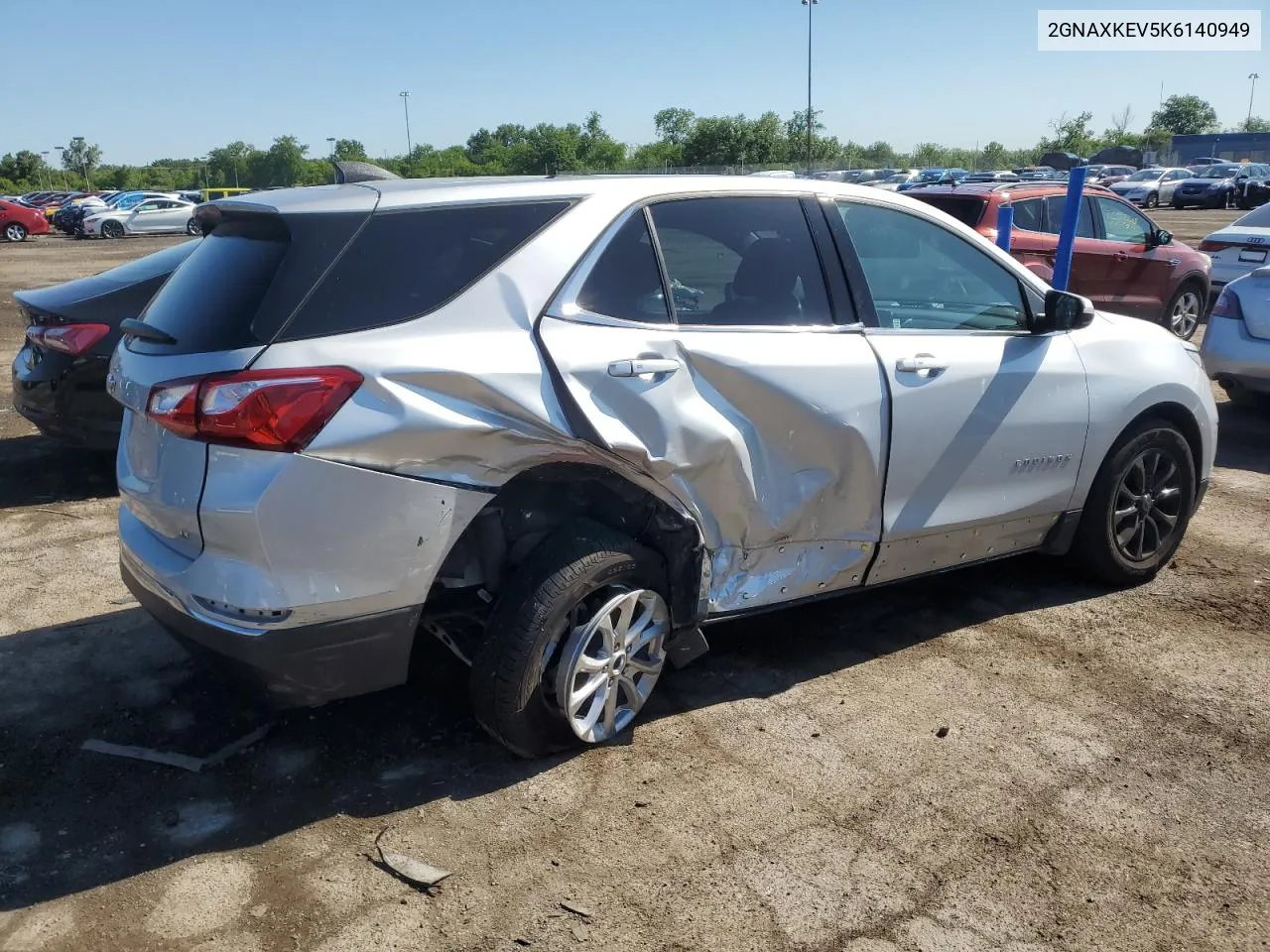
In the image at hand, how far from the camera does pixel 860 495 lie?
3875 millimetres

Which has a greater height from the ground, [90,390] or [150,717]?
[90,390]

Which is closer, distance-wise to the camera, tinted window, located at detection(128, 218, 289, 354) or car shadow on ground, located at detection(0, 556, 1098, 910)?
tinted window, located at detection(128, 218, 289, 354)

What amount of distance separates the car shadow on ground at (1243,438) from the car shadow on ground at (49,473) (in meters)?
7.34

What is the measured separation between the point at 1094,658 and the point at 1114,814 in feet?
3.78

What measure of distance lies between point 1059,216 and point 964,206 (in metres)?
1.27

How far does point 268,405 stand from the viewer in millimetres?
2783

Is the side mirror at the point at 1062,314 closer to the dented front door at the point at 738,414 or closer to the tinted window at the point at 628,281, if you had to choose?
the dented front door at the point at 738,414

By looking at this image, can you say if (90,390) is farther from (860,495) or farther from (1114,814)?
(1114,814)

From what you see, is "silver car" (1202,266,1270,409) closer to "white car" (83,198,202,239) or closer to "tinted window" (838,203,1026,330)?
"tinted window" (838,203,1026,330)

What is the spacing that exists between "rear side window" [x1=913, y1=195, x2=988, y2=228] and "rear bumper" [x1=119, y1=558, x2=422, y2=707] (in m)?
7.77

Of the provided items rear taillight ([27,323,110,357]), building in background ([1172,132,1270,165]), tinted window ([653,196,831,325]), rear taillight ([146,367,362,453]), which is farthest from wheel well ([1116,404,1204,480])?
building in background ([1172,132,1270,165])

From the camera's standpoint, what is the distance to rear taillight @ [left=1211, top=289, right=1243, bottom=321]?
25.3ft

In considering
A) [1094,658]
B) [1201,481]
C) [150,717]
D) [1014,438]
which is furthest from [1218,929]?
[150,717]

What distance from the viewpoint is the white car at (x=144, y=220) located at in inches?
1464
